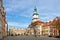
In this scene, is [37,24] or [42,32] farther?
[37,24]

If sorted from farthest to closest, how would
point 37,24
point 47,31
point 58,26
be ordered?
point 37,24 < point 47,31 < point 58,26

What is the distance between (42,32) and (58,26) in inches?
2918

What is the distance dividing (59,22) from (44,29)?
67277 millimetres

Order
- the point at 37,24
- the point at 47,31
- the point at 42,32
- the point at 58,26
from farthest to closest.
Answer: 1. the point at 37,24
2. the point at 42,32
3. the point at 47,31
4. the point at 58,26

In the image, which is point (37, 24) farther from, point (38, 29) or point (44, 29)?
point (44, 29)

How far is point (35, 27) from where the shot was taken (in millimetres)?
196625

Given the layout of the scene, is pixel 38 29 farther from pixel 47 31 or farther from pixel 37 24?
pixel 47 31

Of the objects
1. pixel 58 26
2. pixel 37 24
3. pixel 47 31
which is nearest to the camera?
pixel 58 26

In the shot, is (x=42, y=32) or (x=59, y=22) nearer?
(x=59, y=22)

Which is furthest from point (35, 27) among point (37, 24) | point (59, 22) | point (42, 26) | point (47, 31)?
point (59, 22)

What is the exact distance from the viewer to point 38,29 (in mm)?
183500

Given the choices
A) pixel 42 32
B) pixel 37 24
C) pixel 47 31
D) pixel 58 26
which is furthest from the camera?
pixel 37 24

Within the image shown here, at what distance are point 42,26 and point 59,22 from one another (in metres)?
74.6

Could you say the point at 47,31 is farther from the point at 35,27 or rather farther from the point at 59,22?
the point at 59,22
